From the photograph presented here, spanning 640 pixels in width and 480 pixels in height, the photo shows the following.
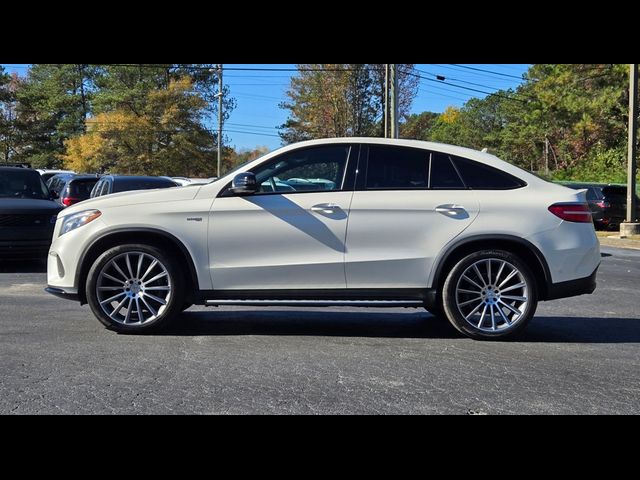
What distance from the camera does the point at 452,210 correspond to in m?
6.24

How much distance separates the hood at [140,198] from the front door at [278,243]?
330 mm

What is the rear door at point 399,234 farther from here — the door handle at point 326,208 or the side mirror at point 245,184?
the side mirror at point 245,184

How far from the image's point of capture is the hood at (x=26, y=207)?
11.1m

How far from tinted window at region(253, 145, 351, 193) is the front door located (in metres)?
0.16

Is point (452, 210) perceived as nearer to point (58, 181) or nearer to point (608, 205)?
point (58, 181)

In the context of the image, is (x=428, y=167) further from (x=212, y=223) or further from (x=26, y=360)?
(x=26, y=360)

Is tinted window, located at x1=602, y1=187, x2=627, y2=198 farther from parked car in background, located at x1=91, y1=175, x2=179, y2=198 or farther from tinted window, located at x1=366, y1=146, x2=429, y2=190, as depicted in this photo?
tinted window, located at x1=366, y1=146, x2=429, y2=190

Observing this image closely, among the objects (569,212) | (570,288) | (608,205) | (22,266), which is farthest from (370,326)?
(608,205)

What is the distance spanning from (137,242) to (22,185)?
702cm
